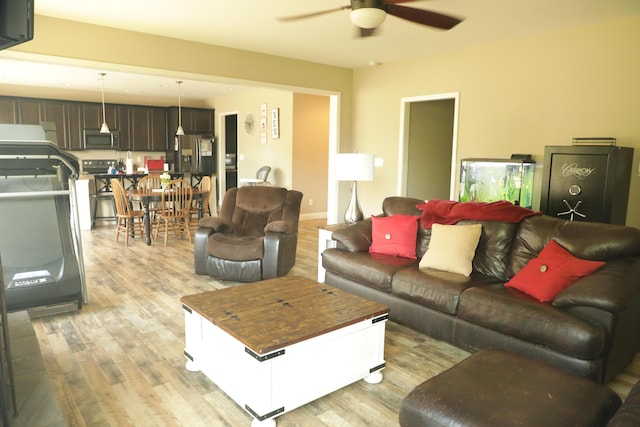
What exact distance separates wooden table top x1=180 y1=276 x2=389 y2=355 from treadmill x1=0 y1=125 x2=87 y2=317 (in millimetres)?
1534

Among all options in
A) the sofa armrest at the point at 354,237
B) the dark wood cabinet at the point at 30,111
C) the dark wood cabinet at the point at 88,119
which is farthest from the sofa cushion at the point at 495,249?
the dark wood cabinet at the point at 30,111

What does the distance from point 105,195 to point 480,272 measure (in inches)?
260

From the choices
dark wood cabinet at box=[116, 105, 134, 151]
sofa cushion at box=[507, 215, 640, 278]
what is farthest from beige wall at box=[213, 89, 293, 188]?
sofa cushion at box=[507, 215, 640, 278]

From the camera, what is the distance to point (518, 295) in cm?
274

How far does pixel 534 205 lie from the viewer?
4871 mm

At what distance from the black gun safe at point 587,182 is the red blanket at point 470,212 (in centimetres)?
86

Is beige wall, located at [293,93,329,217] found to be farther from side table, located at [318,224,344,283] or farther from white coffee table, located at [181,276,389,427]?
white coffee table, located at [181,276,389,427]

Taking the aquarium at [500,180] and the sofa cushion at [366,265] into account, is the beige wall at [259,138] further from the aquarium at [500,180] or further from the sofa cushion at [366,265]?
the sofa cushion at [366,265]

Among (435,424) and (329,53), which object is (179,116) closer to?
(329,53)

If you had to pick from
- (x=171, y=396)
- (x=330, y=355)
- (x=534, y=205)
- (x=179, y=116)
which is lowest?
(x=171, y=396)

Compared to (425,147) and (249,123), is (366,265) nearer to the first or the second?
(425,147)

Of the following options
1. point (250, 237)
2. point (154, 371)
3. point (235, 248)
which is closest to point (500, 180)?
point (250, 237)

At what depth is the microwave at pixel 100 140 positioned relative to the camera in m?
9.25

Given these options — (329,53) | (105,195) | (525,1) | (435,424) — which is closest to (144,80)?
(105,195)
